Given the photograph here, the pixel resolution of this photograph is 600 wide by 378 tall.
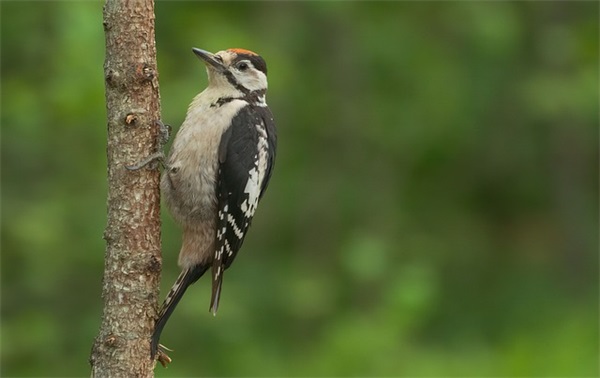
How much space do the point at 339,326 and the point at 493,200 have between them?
343cm

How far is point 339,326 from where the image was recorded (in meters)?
7.62

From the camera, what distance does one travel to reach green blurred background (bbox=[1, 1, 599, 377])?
21.0 feet

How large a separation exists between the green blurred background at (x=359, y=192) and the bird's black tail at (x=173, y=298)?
201 centimetres

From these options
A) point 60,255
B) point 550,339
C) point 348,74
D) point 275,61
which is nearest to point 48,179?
point 60,255

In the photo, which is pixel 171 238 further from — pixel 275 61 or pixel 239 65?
pixel 239 65

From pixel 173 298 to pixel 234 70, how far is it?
1.22 m

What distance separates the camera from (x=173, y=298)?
12.3 ft

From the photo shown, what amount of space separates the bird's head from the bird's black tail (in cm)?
86

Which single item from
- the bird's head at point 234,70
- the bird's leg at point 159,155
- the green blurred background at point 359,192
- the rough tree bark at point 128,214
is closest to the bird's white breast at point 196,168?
the bird's head at point 234,70

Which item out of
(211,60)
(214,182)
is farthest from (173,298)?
(211,60)

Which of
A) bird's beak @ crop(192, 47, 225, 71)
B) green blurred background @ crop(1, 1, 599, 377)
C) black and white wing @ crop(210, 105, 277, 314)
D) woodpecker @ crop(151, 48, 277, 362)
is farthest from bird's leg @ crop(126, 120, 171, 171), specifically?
green blurred background @ crop(1, 1, 599, 377)

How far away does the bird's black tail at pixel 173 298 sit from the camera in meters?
3.48

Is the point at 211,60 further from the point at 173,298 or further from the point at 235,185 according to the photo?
the point at 173,298

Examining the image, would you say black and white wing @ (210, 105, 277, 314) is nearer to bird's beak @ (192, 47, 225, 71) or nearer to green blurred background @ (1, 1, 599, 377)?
bird's beak @ (192, 47, 225, 71)
